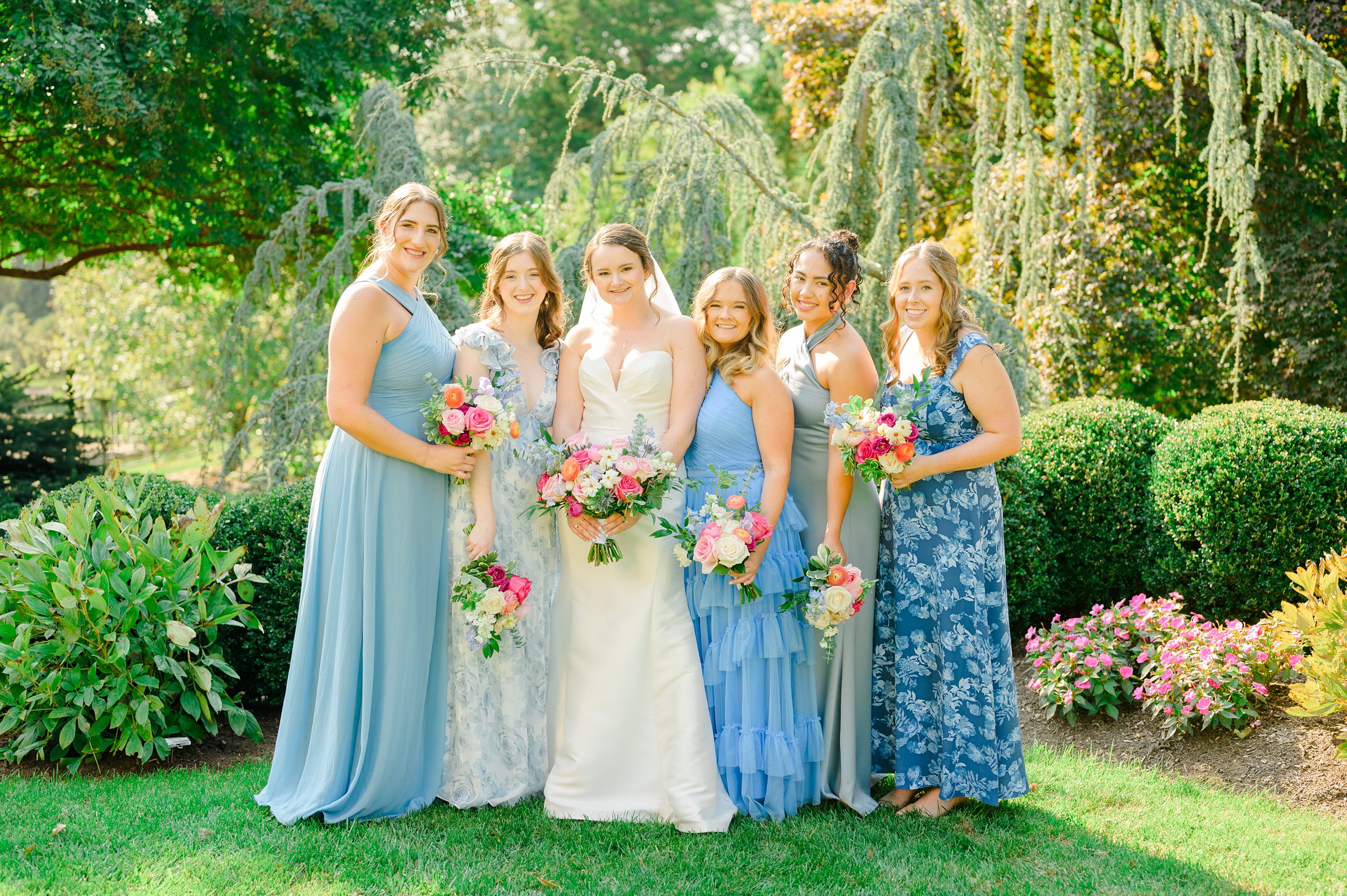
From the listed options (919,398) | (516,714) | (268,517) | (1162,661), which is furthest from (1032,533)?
(268,517)

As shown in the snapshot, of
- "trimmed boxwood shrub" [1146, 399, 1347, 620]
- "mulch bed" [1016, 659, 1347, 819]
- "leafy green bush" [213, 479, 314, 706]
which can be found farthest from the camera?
"trimmed boxwood shrub" [1146, 399, 1347, 620]

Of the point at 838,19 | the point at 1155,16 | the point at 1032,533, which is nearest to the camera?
the point at 1032,533

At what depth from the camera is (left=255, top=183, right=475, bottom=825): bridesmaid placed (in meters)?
3.65

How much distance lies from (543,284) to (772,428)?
3.55 ft

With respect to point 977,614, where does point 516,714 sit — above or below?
below

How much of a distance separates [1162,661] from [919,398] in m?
2.12

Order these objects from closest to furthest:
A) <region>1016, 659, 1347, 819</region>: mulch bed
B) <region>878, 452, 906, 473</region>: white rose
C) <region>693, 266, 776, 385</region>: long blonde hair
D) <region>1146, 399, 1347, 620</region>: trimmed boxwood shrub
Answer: <region>878, 452, 906, 473</region>: white rose → <region>693, 266, 776, 385</region>: long blonde hair → <region>1016, 659, 1347, 819</region>: mulch bed → <region>1146, 399, 1347, 620</region>: trimmed boxwood shrub

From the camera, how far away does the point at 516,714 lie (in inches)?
155

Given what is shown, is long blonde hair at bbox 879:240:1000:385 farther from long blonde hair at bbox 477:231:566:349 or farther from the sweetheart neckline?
long blonde hair at bbox 477:231:566:349

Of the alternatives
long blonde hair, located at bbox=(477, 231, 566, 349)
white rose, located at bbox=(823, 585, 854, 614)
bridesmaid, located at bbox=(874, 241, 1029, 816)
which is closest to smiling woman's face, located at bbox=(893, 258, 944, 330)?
bridesmaid, located at bbox=(874, 241, 1029, 816)

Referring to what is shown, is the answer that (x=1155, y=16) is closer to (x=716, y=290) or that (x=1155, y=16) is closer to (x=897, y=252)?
(x=897, y=252)

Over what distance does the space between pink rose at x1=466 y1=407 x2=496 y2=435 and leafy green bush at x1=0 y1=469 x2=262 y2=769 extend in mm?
1507

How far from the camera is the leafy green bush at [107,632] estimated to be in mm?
4172

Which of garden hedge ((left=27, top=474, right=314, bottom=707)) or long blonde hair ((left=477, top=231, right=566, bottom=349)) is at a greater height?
long blonde hair ((left=477, top=231, right=566, bottom=349))
